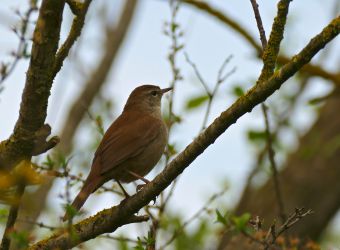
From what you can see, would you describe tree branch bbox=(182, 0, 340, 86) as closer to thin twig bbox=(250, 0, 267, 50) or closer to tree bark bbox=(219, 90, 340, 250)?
tree bark bbox=(219, 90, 340, 250)

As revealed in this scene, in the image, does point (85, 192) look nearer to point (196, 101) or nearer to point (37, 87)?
point (37, 87)

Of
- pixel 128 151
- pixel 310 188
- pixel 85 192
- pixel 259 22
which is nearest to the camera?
pixel 259 22

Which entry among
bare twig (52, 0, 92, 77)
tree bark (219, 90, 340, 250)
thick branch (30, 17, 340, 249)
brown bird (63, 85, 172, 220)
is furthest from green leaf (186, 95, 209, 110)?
bare twig (52, 0, 92, 77)

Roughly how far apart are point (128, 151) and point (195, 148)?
85.2 inches

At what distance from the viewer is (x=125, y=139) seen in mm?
6312

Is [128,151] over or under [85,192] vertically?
over

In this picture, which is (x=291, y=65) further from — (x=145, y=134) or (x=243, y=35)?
(x=243, y=35)

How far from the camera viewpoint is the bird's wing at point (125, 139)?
6.02 metres

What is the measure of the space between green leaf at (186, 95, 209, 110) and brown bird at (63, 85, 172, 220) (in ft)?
2.25

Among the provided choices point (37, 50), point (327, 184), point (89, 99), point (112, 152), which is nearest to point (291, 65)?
point (37, 50)

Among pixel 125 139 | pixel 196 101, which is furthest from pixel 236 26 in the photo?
pixel 125 139

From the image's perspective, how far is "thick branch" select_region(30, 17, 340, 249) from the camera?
3697 millimetres

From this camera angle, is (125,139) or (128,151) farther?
(125,139)

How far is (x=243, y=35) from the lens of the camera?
25.3 feet
